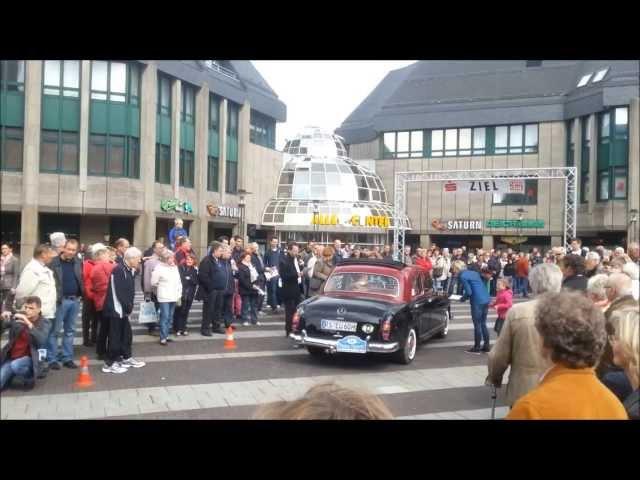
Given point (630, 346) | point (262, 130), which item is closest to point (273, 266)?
Answer: point (630, 346)

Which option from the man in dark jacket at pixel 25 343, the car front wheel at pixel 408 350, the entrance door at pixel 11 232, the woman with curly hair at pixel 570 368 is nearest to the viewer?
the woman with curly hair at pixel 570 368

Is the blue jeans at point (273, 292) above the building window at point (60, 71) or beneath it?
beneath

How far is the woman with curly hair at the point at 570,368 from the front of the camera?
7.01 ft

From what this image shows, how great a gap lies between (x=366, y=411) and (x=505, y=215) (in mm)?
37420

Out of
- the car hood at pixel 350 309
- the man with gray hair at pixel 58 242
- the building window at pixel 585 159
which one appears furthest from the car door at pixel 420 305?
the building window at pixel 585 159

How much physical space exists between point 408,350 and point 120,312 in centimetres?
440

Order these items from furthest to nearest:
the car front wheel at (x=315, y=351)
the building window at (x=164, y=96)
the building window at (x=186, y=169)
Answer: the building window at (x=186, y=169)
the building window at (x=164, y=96)
the car front wheel at (x=315, y=351)

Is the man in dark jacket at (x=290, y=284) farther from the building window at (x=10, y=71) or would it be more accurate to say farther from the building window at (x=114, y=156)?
the building window at (x=114, y=156)

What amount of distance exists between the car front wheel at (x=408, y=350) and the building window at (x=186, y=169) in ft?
76.4

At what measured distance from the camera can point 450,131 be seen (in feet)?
130

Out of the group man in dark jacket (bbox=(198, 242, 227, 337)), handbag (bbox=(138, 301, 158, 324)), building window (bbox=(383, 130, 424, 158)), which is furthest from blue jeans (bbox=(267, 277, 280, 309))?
building window (bbox=(383, 130, 424, 158))

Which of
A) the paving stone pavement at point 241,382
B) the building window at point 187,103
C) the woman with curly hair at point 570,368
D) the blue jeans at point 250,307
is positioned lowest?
the paving stone pavement at point 241,382

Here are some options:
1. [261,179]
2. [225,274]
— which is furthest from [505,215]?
[225,274]
